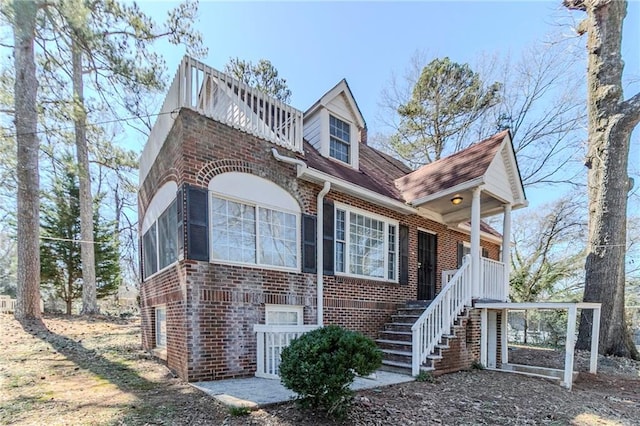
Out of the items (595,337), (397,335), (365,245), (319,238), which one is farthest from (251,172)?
(595,337)

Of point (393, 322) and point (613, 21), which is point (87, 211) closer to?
point (393, 322)

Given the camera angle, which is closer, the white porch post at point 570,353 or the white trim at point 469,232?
the white porch post at point 570,353

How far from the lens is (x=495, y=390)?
5668mm

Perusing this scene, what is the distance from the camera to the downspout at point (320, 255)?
6.89 meters

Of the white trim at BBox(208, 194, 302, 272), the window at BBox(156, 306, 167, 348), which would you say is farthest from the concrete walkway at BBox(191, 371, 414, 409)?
the window at BBox(156, 306, 167, 348)

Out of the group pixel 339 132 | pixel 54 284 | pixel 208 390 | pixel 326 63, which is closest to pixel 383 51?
pixel 326 63

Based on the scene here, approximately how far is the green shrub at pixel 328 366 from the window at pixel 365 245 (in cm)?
370

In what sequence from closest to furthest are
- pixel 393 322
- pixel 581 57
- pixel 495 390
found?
1. pixel 495 390
2. pixel 393 322
3. pixel 581 57

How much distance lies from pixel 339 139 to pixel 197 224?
489 centimetres

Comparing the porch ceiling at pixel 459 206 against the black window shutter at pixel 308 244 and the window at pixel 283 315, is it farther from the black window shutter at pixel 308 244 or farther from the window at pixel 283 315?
the window at pixel 283 315

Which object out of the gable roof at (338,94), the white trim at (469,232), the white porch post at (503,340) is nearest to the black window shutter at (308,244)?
the gable roof at (338,94)

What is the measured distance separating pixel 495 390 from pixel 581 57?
41.9ft

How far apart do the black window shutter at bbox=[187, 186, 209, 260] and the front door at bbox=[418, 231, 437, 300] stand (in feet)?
20.9

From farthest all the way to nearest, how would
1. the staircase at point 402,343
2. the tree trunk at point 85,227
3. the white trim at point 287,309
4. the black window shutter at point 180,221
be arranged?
the tree trunk at point 85,227
the staircase at point 402,343
the white trim at point 287,309
the black window shutter at point 180,221
